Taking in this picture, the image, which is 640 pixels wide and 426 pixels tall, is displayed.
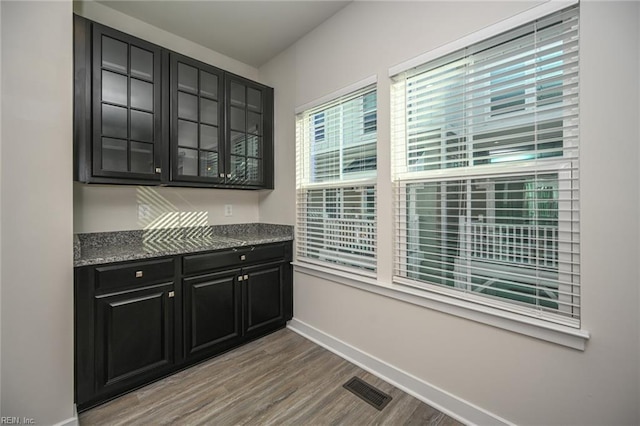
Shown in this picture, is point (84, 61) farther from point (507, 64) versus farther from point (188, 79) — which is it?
point (507, 64)

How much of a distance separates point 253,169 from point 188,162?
2.16 feet

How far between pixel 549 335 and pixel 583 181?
2.48 feet

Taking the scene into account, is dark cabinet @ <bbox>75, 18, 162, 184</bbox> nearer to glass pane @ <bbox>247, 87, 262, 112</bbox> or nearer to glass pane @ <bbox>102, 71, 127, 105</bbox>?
glass pane @ <bbox>102, 71, 127, 105</bbox>

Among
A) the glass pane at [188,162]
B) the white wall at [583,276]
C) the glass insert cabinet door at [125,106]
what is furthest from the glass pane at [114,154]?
the white wall at [583,276]

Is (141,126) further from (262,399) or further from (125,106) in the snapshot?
(262,399)

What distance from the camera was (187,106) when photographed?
2363 millimetres

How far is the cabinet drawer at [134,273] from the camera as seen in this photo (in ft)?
5.83

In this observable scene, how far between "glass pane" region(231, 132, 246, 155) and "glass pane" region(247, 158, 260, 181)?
129 mm

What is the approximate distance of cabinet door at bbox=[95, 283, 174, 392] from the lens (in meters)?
1.78

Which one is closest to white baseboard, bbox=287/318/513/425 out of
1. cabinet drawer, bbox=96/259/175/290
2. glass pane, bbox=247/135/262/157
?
cabinet drawer, bbox=96/259/175/290

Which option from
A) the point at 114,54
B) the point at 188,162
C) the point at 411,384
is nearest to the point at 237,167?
the point at 188,162

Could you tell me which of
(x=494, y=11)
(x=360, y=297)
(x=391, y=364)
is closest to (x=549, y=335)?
(x=391, y=364)

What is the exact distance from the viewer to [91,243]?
2.22 metres
